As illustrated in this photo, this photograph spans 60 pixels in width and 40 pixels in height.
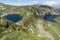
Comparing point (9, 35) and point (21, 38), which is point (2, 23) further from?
point (21, 38)

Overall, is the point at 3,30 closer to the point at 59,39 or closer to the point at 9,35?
the point at 9,35

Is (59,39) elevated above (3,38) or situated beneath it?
situated beneath

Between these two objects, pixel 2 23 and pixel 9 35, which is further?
pixel 2 23

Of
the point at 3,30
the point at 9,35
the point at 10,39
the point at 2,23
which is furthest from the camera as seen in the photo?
the point at 2,23

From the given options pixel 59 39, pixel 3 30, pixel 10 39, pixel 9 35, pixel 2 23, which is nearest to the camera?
pixel 10 39

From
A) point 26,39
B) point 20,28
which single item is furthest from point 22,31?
point 26,39

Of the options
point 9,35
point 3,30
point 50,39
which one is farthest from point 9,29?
point 50,39

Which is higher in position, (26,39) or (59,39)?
(26,39)

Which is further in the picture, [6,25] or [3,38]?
[6,25]

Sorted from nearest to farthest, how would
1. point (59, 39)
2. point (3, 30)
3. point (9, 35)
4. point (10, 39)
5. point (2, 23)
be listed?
point (10, 39) < point (9, 35) < point (3, 30) < point (2, 23) < point (59, 39)
